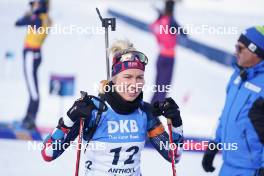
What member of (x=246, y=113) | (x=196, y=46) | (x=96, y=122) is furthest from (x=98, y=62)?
(x=96, y=122)

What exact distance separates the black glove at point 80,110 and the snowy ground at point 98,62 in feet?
8.85

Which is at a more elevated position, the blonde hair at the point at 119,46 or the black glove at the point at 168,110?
the blonde hair at the point at 119,46

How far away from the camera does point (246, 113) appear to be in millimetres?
2779

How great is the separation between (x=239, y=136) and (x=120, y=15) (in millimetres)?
3629

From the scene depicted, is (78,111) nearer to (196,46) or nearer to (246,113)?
(246,113)

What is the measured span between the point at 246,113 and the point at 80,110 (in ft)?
3.41

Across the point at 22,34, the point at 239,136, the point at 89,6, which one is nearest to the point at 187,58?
the point at 89,6

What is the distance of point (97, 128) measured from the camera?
2516mm

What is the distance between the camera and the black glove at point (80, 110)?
236 cm

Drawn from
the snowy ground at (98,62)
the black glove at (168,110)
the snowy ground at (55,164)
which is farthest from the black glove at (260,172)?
the snowy ground at (98,62)

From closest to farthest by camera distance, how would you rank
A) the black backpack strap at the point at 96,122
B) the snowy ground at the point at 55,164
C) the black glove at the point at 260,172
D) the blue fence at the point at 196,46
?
1. the black backpack strap at the point at 96,122
2. the black glove at the point at 260,172
3. the snowy ground at the point at 55,164
4. the blue fence at the point at 196,46

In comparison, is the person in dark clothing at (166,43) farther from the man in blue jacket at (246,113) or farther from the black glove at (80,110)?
the black glove at (80,110)

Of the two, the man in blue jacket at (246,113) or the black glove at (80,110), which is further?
the man in blue jacket at (246,113)

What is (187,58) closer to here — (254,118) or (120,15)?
(120,15)
